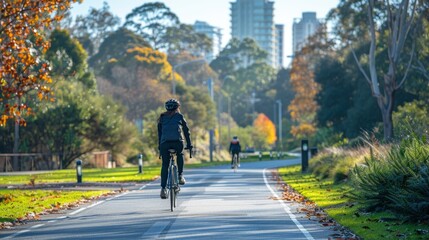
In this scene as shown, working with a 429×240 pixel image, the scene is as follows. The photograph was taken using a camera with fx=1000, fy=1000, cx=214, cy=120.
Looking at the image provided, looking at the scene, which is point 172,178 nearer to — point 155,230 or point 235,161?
point 155,230

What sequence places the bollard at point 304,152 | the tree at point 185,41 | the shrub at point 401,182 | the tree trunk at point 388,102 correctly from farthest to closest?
the tree at point 185,41, the bollard at point 304,152, the tree trunk at point 388,102, the shrub at point 401,182

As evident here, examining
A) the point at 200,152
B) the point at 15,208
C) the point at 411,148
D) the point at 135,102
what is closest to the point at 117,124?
the point at 200,152

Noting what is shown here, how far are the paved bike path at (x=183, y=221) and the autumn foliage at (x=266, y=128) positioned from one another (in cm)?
10381

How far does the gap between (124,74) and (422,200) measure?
3351 inches

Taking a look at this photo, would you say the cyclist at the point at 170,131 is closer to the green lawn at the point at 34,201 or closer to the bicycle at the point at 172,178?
the bicycle at the point at 172,178

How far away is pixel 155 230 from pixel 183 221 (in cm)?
170

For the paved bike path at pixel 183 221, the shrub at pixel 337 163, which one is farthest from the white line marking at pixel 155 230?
the shrub at pixel 337 163

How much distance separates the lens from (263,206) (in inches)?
869

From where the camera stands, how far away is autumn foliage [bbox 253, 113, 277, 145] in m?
130

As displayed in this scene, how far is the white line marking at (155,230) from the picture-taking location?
1536 centimetres

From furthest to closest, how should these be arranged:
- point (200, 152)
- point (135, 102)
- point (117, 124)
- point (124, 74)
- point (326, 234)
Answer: point (124, 74)
point (135, 102)
point (200, 152)
point (117, 124)
point (326, 234)

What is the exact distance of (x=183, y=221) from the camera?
58.7 ft

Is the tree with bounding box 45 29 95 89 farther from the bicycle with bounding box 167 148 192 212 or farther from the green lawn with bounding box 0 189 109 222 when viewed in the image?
the bicycle with bounding box 167 148 192 212

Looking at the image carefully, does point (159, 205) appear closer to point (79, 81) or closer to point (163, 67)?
point (79, 81)
